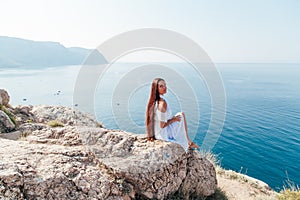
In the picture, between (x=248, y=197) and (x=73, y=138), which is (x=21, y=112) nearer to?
(x=73, y=138)

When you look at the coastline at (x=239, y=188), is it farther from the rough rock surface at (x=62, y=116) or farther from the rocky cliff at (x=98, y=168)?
the rough rock surface at (x=62, y=116)

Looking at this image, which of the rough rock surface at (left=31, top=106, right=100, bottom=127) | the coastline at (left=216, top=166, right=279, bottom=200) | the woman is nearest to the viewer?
the woman

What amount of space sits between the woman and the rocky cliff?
0.24 m

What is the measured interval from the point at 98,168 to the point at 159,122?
1938 millimetres

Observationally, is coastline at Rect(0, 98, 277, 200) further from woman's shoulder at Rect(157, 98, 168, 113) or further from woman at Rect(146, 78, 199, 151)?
woman's shoulder at Rect(157, 98, 168, 113)

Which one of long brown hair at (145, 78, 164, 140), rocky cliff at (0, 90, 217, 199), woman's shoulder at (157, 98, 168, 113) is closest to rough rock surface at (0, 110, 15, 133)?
rocky cliff at (0, 90, 217, 199)

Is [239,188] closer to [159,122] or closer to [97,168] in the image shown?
[159,122]

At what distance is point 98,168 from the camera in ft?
15.8

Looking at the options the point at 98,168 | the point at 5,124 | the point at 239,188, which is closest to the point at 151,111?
the point at 98,168

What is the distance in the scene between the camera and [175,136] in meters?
5.96

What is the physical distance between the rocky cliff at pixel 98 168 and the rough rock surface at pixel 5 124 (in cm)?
265

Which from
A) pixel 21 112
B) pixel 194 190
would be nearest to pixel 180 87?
pixel 21 112

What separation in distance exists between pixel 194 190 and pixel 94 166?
2.84 m

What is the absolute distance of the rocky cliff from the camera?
4.00m
